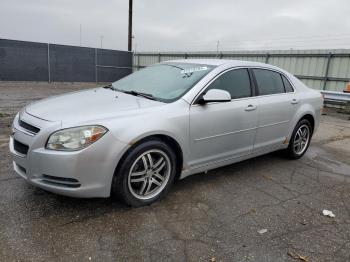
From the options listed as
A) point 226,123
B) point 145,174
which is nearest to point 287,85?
point 226,123

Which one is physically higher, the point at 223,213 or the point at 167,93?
the point at 167,93

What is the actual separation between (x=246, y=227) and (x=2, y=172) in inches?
119

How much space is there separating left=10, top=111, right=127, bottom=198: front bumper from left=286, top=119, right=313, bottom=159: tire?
10.5 ft

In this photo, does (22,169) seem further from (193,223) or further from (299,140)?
(299,140)

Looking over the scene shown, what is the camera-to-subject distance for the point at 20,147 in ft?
10.0

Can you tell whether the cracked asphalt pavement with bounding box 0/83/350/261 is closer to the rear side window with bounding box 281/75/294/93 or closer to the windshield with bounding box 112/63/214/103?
the windshield with bounding box 112/63/214/103

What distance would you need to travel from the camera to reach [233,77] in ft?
13.5

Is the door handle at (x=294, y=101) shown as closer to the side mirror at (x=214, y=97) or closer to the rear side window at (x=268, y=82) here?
the rear side window at (x=268, y=82)

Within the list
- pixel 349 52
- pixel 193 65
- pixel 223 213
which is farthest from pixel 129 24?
pixel 223 213

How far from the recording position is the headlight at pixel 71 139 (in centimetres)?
279

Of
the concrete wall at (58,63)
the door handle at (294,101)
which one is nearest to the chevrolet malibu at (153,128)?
the door handle at (294,101)

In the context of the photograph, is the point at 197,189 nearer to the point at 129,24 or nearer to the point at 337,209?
the point at 337,209

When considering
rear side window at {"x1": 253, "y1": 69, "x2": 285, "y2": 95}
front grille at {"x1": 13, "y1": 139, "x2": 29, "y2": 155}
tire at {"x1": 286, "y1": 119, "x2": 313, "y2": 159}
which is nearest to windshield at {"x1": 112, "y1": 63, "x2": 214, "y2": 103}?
rear side window at {"x1": 253, "y1": 69, "x2": 285, "y2": 95}

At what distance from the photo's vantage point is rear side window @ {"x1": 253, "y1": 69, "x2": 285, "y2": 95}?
4488 mm
